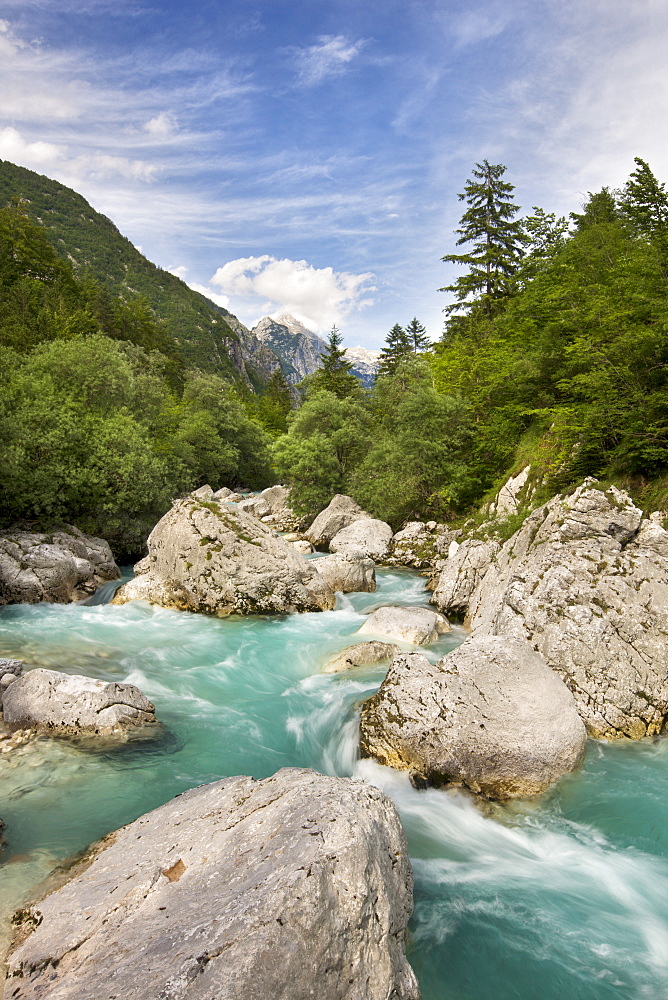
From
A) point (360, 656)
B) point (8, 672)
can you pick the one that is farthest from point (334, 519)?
point (8, 672)

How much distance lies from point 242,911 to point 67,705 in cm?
526

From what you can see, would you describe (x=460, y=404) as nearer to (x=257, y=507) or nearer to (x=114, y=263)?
(x=257, y=507)

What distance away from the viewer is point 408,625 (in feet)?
39.4

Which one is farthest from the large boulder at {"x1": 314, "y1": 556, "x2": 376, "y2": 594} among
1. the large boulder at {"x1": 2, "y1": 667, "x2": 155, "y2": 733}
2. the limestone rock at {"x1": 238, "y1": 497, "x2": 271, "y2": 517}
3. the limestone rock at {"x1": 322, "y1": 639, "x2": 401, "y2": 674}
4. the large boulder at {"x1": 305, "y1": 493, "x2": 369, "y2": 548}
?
the limestone rock at {"x1": 238, "y1": 497, "x2": 271, "y2": 517}

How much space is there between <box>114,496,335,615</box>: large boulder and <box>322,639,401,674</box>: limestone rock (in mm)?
3788

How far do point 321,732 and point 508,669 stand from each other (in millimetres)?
3310

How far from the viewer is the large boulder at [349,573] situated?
16.7 m

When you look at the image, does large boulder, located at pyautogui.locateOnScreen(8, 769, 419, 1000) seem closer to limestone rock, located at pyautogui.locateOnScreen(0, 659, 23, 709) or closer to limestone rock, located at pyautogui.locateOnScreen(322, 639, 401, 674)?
limestone rock, located at pyautogui.locateOnScreen(0, 659, 23, 709)

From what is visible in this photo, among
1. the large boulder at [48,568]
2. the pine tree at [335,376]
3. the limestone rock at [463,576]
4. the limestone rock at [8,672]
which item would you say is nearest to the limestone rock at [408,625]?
the limestone rock at [463,576]

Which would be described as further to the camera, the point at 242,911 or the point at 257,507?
the point at 257,507

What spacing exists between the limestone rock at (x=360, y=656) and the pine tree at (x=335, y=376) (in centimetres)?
3444

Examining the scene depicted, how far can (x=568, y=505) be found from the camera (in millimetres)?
10711

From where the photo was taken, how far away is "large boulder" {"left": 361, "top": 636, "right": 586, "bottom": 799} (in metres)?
6.47

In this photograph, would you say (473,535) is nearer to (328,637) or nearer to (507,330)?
(328,637)
